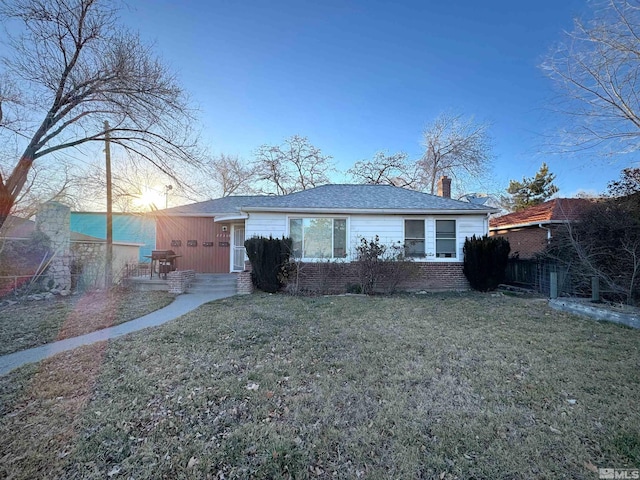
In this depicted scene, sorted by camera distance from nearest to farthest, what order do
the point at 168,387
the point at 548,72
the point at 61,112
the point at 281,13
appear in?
the point at 168,387, the point at 61,112, the point at 281,13, the point at 548,72

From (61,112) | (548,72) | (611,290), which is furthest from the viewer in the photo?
(548,72)

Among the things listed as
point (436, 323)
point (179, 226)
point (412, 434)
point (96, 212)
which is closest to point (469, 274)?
point (436, 323)

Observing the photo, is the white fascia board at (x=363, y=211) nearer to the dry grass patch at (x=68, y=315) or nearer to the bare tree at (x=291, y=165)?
the dry grass patch at (x=68, y=315)

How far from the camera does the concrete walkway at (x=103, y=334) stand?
14.3 feet

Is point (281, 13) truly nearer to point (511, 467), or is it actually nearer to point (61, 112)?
point (61, 112)

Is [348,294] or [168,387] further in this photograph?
[348,294]

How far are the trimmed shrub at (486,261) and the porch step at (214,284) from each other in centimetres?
849

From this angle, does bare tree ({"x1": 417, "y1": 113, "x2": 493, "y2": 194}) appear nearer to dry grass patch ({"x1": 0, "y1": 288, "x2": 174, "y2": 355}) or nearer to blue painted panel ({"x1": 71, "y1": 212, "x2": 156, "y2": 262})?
blue painted panel ({"x1": 71, "y1": 212, "x2": 156, "y2": 262})

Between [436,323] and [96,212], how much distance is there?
907 inches

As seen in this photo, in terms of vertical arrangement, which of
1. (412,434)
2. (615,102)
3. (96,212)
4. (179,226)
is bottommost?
(412,434)

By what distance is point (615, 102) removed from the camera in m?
8.41

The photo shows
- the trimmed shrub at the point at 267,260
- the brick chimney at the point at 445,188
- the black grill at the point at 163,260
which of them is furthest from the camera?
the brick chimney at the point at 445,188

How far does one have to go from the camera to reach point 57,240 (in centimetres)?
1004

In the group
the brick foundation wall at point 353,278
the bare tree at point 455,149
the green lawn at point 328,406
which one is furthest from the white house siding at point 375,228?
the bare tree at point 455,149
